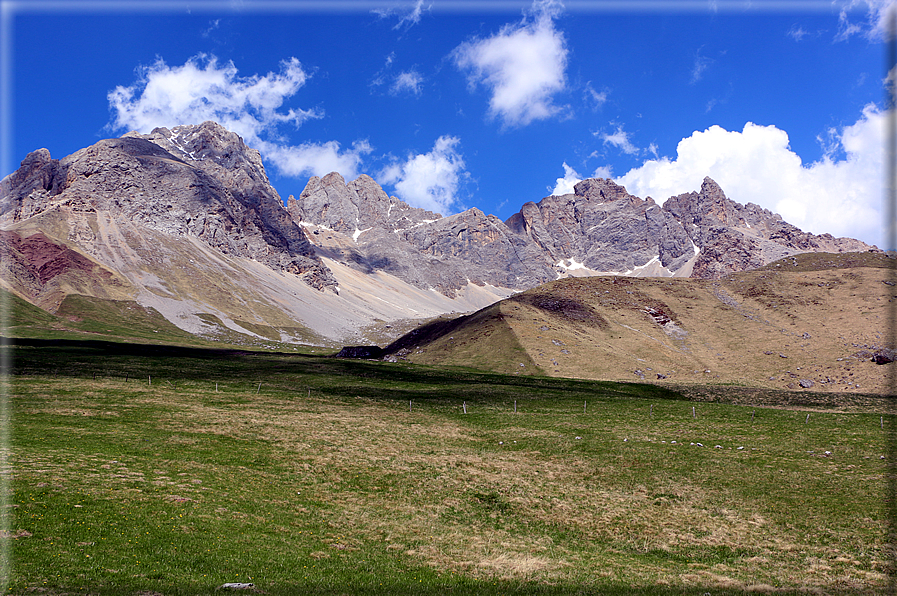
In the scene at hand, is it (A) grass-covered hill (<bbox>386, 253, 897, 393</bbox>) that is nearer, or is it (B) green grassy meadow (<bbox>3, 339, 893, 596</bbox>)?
(B) green grassy meadow (<bbox>3, 339, 893, 596</bbox>)

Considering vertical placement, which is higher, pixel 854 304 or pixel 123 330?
pixel 854 304

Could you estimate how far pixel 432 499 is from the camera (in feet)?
98.4

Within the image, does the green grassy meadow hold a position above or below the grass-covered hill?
below

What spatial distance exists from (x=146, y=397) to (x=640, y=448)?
52.3 m

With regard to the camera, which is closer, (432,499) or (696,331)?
(432,499)

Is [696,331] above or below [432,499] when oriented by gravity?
above

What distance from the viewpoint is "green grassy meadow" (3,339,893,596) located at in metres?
19.5

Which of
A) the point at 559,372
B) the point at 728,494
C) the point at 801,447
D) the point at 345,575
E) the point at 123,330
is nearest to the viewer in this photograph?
the point at 345,575

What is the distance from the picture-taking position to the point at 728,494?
30.6 metres

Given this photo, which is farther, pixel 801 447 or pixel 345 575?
pixel 801 447

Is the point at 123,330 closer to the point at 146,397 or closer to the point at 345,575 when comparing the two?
the point at 146,397

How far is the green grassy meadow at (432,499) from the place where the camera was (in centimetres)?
1950

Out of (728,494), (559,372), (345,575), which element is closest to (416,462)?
(345,575)

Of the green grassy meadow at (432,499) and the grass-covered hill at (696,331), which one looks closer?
the green grassy meadow at (432,499)
